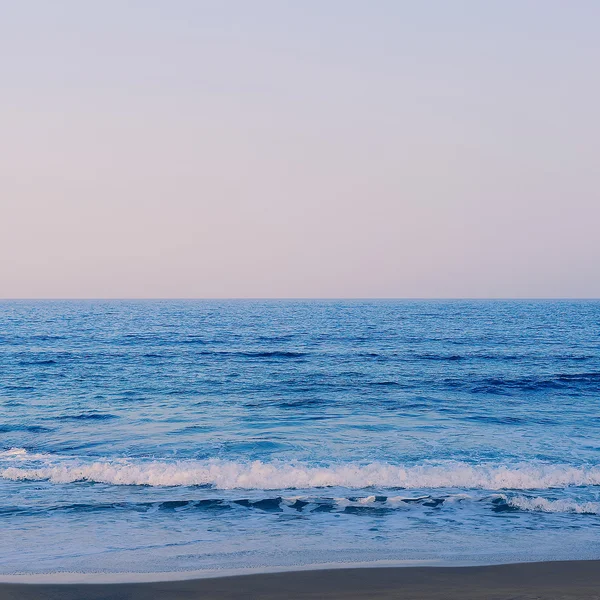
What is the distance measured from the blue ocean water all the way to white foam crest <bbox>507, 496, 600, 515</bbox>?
40mm

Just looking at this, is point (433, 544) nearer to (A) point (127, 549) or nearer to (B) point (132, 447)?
(A) point (127, 549)

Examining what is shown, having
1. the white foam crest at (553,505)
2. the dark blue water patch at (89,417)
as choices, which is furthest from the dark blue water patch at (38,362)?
the white foam crest at (553,505)

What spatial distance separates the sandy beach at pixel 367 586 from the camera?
841cm

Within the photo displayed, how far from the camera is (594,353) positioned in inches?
1756

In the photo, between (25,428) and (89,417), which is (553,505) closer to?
(89,417)

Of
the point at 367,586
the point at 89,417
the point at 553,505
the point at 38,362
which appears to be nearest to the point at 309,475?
the point at 553,505

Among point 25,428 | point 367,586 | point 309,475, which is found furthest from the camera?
point 25,428

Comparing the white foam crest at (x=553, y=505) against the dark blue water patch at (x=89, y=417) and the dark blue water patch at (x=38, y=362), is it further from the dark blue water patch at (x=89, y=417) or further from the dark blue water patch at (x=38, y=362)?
the dark blue water patch at (x=38, y=362)

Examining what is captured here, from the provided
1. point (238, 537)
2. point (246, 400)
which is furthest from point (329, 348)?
point (238, 537)

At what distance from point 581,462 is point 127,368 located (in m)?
27.0

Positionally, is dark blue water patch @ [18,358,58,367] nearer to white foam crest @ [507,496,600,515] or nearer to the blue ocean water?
the blue ocean water

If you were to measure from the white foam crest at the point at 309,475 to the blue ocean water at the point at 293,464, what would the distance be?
0.18 feet

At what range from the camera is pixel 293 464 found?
1572 cm

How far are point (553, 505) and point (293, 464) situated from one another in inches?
245
